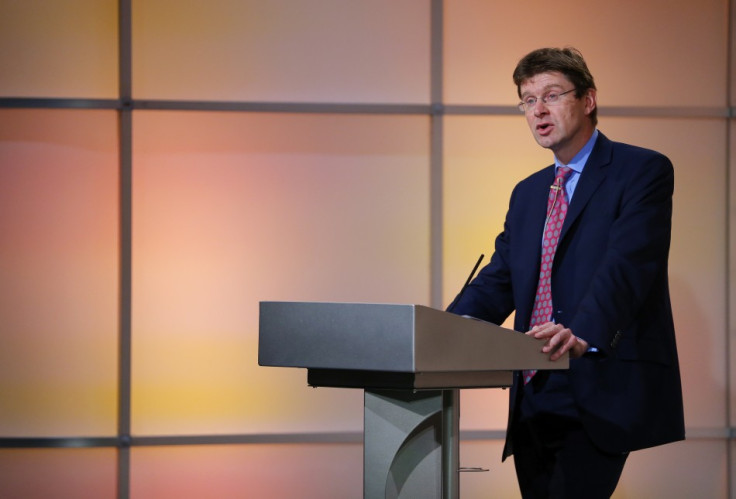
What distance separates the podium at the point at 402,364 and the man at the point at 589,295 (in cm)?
35

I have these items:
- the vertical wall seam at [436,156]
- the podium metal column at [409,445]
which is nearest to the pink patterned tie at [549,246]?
the podium metal column at [409,445]

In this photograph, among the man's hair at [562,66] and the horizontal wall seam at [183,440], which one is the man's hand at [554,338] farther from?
the horizontal wall seam at [183,440]

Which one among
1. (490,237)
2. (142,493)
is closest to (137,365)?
(142,493)

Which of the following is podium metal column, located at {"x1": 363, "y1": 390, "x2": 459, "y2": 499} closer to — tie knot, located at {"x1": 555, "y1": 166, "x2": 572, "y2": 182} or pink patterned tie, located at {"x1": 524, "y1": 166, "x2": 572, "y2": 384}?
pink patterned tie, located at {"x1": 524, "y1": 166, "x2": 572, "y2": 384}

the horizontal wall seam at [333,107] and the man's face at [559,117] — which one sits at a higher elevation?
the horizontal wall seam at [333,107]

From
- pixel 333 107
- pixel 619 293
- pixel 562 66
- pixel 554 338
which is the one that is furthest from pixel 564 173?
pixel 333 107

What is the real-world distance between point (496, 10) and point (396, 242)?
1.09 meters

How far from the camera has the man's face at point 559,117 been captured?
97.2 inches

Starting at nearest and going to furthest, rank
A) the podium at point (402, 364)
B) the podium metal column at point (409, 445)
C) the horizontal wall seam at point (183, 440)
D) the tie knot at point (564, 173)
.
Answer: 1. the podium at point (402, 364)
2. the podium metal column at point (409, 445)
3. the tie knot at point (564, 173)
4. the horizontal wall seam at point (183, 440)

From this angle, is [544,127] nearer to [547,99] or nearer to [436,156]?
[547,99]

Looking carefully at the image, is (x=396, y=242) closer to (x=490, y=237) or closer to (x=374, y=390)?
(x=490, y=237)

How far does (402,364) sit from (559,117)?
1119 millimetres

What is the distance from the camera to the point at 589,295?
2.15 m

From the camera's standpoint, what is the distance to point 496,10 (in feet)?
13.3
